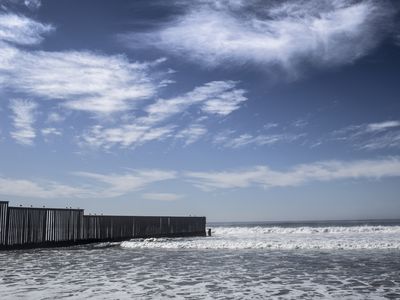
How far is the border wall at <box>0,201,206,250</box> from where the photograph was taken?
82.9ft

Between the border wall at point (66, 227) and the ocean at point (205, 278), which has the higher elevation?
the border wall at point (66, 227)

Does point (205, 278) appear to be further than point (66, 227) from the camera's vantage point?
No

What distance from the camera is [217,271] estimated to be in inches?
587

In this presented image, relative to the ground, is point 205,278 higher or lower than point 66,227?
lower

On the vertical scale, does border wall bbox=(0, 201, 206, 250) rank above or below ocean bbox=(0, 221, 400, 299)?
above

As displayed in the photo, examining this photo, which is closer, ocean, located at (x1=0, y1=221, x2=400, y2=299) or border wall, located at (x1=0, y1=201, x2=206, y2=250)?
ocean, located at (x1=0, y1=221, x2=400, y2=299)

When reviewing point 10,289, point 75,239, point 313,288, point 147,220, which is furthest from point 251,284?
point 147,220

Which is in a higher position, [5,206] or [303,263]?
[5,206]

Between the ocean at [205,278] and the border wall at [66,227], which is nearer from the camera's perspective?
the ocean at [205,278]

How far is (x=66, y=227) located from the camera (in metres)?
29.9

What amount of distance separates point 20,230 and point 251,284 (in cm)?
1859

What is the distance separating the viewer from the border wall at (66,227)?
2527cm

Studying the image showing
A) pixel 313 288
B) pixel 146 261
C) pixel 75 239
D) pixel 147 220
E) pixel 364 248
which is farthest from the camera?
pixel 147 220

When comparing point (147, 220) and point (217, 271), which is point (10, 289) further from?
point (147, 220)
